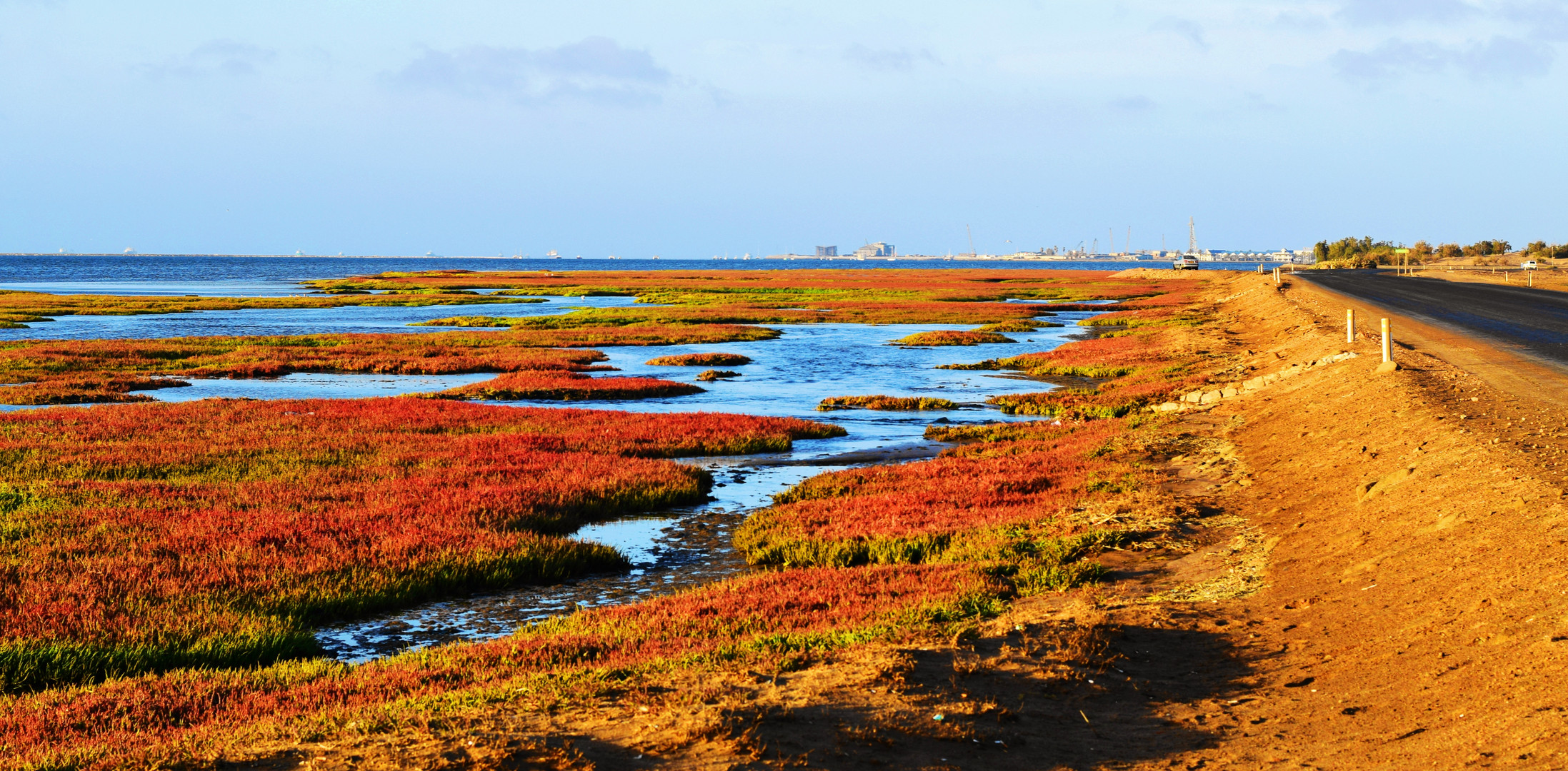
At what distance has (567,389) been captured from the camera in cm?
3572

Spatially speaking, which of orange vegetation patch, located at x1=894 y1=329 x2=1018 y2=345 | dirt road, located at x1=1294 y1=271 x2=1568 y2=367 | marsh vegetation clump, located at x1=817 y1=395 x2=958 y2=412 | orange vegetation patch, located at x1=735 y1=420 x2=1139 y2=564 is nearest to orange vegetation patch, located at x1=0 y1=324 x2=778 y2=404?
A: marsh vegetation clump, located at x1=817 y1=395 x2=958 y2=412

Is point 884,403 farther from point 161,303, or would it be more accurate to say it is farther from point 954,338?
point 161,303

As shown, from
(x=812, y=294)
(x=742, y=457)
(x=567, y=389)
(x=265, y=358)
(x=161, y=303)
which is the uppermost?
(x=161, y=303)

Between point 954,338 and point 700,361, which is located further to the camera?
point 954,338

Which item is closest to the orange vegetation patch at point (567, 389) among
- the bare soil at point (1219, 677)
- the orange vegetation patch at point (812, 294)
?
the bare soil at point (1219, 677)

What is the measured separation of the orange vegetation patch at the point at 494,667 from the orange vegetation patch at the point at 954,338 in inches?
1765

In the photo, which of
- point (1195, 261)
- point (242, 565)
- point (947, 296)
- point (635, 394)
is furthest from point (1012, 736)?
point (1195, 261)

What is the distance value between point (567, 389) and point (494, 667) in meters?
26.9

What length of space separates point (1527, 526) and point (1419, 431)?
6.05 meters

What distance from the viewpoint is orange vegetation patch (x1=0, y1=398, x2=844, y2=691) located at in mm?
11062

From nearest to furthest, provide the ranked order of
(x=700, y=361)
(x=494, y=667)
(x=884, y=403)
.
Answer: (x=494, y=667) → (x=884, y=403) → (x=700, y=361)

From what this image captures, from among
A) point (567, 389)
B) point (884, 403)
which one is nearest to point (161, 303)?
point (567, 389)

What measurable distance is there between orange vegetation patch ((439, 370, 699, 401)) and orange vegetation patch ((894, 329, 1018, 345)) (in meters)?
21.7

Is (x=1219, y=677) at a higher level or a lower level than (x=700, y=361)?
lower
